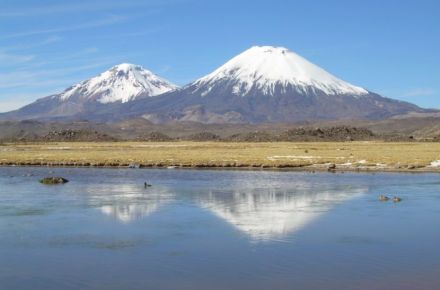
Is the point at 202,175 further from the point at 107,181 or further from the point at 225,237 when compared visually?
the point at 225,237

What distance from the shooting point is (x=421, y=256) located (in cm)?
→ 1839

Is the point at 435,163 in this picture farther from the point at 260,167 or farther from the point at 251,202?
the point at 251,202

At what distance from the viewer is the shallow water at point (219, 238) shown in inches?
630

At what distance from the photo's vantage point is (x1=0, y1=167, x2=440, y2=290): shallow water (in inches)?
630

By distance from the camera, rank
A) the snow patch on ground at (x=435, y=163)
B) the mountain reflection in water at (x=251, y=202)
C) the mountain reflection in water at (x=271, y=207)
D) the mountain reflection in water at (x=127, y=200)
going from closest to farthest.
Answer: the mountain reflection in water at (x=271, y=207), the mountain reflection in water at (x=251, y=202), the mountain reflection in water at (x=127, y=200), the snow patch on ground at (x=435, y=163)

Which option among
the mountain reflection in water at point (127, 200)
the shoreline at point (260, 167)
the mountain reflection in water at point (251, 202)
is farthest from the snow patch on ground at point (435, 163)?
the mountain reflection in water at point (127, 200)

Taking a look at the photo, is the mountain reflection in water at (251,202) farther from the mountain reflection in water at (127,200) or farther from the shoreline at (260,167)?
the shoreline at (260,167)

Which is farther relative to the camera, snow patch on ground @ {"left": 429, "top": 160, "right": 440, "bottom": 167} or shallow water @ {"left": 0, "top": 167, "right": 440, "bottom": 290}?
snow patch on ground @ {"left": 429, "top": 160, "right": 440, "bottom": 167}

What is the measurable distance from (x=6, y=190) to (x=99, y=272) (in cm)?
2124

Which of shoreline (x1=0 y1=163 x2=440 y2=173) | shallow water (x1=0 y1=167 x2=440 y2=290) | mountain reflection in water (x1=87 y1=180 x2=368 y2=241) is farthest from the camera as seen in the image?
shoreline (x1=0 y1=163 x2=440 y2=173)

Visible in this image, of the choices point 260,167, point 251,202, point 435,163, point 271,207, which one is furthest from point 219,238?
point 435,163

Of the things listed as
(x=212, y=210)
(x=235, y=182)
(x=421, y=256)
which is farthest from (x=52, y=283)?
(x=235, y=182)

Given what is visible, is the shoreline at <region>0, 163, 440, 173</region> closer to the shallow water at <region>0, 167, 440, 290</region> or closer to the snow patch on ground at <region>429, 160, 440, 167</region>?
the snow patch on ground at <region>429, 160, 440, 167</region>

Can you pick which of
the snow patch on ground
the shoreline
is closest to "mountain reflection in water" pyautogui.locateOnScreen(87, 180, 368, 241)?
the shoreline
